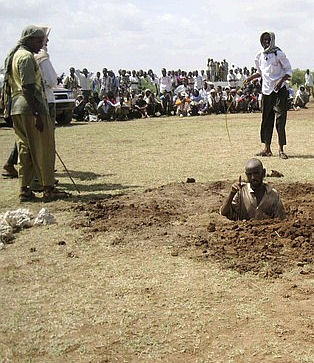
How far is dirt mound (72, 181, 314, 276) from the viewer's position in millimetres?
4980

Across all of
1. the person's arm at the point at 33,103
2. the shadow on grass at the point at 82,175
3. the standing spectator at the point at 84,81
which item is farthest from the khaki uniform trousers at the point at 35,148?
the standing spectator at the point at 84,81

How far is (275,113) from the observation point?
1040cm

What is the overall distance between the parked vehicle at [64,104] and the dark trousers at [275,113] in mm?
9593

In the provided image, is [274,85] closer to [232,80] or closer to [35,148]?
[35,148]

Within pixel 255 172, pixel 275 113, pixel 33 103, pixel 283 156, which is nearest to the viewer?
pixel 255 172

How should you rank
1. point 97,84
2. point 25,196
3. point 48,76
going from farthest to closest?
point 97,84, point 48,76, point 25,196

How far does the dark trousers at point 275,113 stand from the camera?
10266 millimetres

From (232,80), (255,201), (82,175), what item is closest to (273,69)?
(82,175)

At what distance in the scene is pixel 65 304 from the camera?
4.14 metres

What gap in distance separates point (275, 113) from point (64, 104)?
10650 millimetres

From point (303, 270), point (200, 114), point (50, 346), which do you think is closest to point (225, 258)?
point (303, 270)

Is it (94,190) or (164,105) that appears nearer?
(94,190)

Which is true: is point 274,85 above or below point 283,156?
above

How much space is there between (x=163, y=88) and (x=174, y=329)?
27.1 metres
